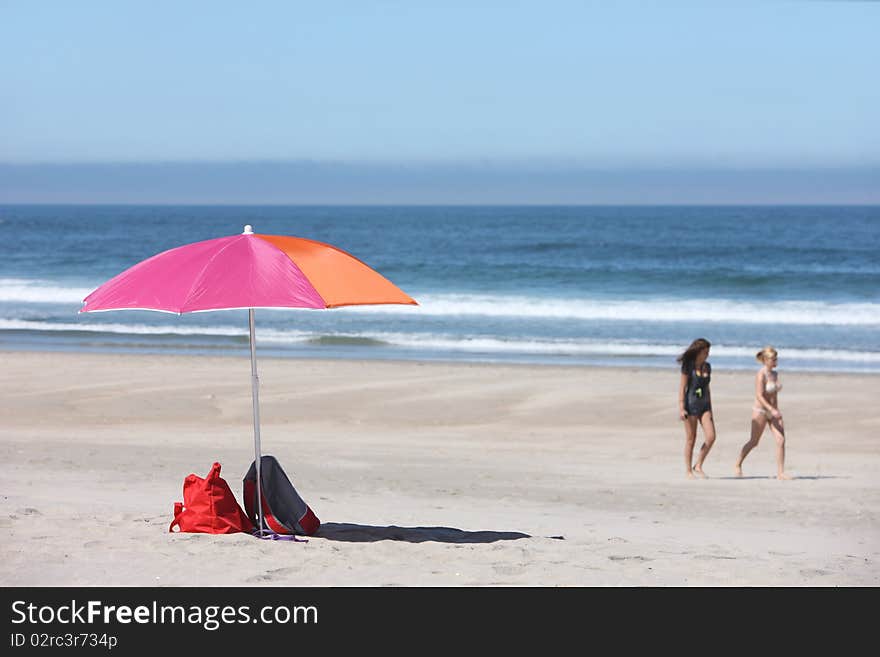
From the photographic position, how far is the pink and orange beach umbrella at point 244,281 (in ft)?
20.5

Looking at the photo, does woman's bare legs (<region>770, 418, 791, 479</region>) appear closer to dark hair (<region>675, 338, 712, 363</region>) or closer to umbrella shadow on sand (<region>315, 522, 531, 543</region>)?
dark hair (<region>675, 338, 712, 363</region>)

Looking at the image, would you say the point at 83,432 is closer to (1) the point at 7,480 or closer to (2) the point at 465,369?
(1) the point at 7,480

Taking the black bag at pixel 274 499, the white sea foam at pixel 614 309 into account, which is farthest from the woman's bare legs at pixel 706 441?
the white sea foam at pixel 614 309

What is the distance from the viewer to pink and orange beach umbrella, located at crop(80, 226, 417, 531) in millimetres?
6262

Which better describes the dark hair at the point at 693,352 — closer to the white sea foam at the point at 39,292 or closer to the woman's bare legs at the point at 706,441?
the woman's bare legs at the point at 706,441

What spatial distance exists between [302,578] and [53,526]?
6.91 feet

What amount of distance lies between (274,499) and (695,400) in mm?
5188

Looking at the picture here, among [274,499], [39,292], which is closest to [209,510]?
[274,499]

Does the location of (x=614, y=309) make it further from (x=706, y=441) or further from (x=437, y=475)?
(x=437, y=475)

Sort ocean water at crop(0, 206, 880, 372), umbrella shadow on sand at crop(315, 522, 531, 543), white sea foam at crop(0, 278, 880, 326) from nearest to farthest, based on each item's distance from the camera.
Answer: umbrella shadow on sand at crop(315, 522, 531, 543), ocean water at crop(0, 206, 880, 372), white sea foam at crop(0, 278, 880, 326)

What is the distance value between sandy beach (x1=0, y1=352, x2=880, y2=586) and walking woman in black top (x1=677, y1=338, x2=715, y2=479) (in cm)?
27

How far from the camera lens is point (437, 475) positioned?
10.5 meters

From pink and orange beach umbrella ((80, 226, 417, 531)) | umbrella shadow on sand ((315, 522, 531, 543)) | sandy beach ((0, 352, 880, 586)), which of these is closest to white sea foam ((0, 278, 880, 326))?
sandy beach ((0, 352, 880, 586))
